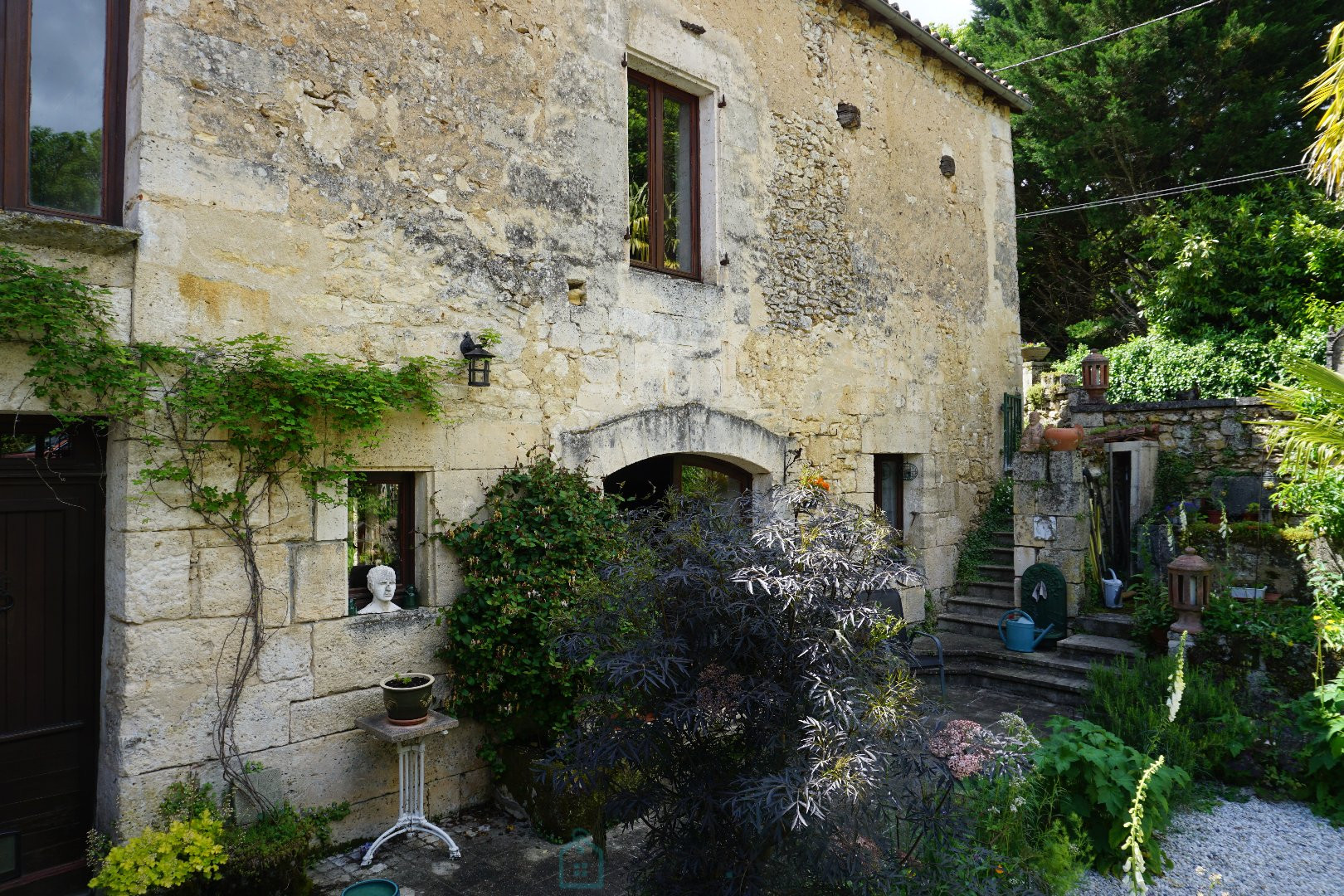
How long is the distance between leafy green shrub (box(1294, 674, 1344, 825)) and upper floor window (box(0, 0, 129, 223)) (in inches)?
266

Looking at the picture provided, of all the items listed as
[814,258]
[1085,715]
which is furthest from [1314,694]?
[814,258]

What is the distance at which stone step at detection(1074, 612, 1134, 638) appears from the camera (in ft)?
22.3

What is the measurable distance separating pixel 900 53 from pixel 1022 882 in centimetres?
728

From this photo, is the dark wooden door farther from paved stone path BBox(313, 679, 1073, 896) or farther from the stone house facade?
paved stone path BBox(313, 679, 1073, 896)

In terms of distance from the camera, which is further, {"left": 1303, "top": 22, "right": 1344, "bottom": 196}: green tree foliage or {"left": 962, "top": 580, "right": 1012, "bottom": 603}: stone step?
{"left": 962, "top": 580, "right": 1012, "bottom": 603}: stone step

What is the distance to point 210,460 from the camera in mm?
3779

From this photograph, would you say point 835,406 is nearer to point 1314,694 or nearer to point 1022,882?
point 1314,694

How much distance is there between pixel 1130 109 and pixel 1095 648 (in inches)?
416

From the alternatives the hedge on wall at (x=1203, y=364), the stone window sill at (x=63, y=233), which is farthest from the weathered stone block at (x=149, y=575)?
the hedge on wall at (x=1203, y=364)

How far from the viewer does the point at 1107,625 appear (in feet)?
22.7

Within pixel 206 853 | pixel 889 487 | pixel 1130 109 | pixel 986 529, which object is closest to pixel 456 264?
pixel 206 853

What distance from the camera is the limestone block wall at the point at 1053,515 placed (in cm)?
724

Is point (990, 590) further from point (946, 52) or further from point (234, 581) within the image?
point (234, 581)

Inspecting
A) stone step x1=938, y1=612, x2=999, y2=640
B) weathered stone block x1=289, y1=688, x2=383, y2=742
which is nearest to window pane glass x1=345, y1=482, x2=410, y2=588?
weathered stone block x1=289, y1=688, x2=383, y2=742
